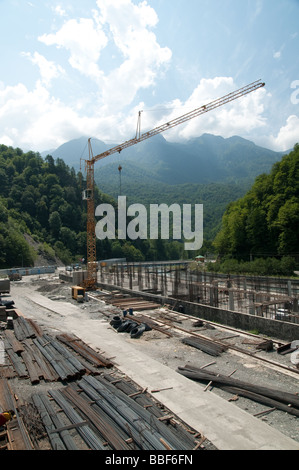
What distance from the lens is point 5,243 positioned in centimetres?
6512

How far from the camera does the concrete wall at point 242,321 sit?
1321 centimetres

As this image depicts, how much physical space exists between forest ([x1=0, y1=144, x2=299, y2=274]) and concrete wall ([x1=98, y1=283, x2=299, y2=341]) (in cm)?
→ 1827

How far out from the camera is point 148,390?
864 centimetres

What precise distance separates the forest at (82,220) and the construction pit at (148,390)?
79.1 ft

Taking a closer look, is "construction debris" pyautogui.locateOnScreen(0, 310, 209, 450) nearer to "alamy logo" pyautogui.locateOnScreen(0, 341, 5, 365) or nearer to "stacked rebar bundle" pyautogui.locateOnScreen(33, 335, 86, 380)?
"stacked rebar bundle" pyautogui.locateOnScreen(33, 335, 86, 380)

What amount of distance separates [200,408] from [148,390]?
157 centimetres

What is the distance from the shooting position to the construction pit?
6.35m

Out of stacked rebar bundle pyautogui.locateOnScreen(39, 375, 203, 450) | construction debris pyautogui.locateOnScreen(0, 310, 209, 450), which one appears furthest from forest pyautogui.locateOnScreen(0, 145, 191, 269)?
stacked rebar bundle pyautogui.locateOnScreen(39, 375, 203, 450)

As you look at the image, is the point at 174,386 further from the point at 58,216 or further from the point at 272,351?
the point at 58,216

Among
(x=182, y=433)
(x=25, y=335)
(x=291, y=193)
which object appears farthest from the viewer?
(x=291, y=193)

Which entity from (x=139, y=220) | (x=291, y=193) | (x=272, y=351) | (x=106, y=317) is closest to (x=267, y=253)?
(x=291, y=193)

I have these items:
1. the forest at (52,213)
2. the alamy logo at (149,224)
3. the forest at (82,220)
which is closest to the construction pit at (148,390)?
the forest at (82,220)

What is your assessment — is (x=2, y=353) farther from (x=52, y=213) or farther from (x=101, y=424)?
(x=52, y=213)
